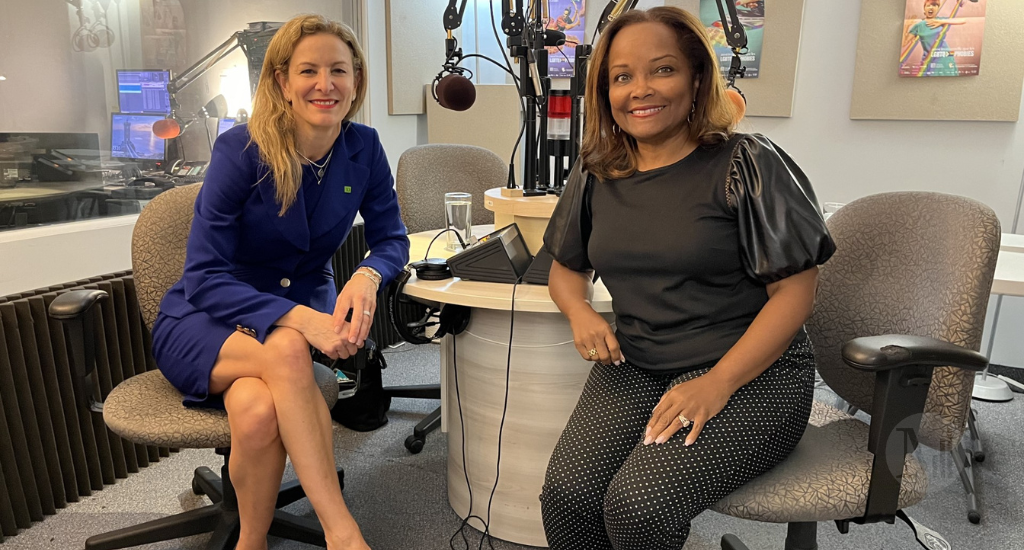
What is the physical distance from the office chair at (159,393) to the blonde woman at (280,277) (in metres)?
0.07

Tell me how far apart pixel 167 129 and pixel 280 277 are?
1.13m

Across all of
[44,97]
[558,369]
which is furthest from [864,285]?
[44,97]

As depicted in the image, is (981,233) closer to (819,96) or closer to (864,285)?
(864,285)

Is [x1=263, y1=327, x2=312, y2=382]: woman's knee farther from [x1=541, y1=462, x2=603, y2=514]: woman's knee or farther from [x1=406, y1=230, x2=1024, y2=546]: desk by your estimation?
[x1=541, y1=462, x2=603, y2=514]: woman's knee

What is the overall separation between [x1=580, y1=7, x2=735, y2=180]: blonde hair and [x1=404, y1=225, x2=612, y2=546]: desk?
1.05ft

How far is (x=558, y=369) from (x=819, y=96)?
2349 millimetres

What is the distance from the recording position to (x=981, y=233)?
140cm

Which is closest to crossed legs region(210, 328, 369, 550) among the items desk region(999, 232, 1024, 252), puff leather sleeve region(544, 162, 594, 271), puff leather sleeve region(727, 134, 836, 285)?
puff leather sleeve region(544, 162, 594, 271)

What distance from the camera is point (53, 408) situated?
2074 millimetres

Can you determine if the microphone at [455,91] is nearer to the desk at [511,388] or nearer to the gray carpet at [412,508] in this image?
the desk at [511,388]

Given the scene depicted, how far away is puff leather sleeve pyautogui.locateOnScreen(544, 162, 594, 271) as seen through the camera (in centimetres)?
159

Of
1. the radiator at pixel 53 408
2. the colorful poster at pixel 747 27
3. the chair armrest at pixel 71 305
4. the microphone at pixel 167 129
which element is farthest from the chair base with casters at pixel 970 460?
the microphone at pixel 167 129

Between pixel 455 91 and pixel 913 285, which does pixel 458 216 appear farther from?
pixel 913 285

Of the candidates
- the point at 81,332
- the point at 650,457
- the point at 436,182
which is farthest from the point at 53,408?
the point at 650,457
